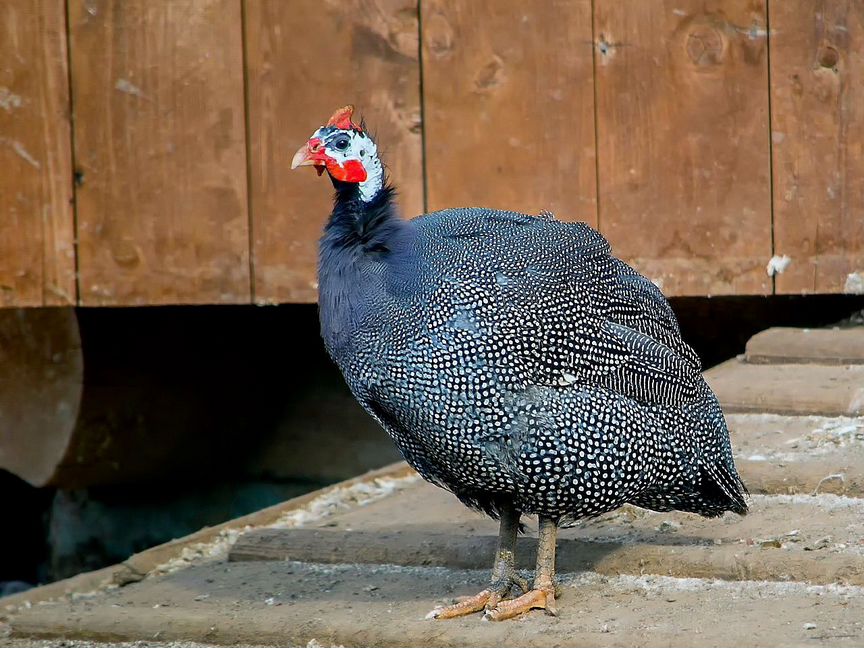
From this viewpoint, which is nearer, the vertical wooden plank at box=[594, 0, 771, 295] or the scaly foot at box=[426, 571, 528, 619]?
the scaly foot at box=[426, 571, 528, 619]

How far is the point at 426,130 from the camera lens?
465 centimetres

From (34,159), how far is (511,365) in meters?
2.39

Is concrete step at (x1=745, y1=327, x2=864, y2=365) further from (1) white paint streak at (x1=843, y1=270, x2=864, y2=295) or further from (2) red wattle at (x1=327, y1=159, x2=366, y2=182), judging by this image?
(2) red wattle at (x1=327, y1=159, x2=366, y2=182)

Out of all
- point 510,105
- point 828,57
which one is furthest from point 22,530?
point 828,57

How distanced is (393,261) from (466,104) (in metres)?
1.61

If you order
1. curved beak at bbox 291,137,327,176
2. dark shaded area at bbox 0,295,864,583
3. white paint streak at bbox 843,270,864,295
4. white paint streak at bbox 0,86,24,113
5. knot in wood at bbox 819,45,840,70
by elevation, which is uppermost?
knot in wood at bbox 819,45,840,70

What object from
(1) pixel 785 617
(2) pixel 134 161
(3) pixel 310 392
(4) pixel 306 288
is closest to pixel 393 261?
(1) pixel 785 617

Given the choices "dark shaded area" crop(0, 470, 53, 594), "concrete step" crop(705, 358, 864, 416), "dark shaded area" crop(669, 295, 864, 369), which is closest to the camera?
"concrete step" crop(705, 358, 864, 416)

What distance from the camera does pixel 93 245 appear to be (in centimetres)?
468

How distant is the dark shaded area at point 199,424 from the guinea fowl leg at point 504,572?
2.03 meters

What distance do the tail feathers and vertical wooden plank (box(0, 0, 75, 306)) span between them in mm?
2466

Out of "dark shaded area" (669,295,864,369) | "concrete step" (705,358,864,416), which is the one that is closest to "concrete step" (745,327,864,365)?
"concrete step" (705,358,864,416)

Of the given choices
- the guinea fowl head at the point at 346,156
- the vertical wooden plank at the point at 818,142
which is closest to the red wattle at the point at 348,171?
the guinea fowl head at the point at 346,156

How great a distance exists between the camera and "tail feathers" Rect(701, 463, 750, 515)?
3.24 meters
